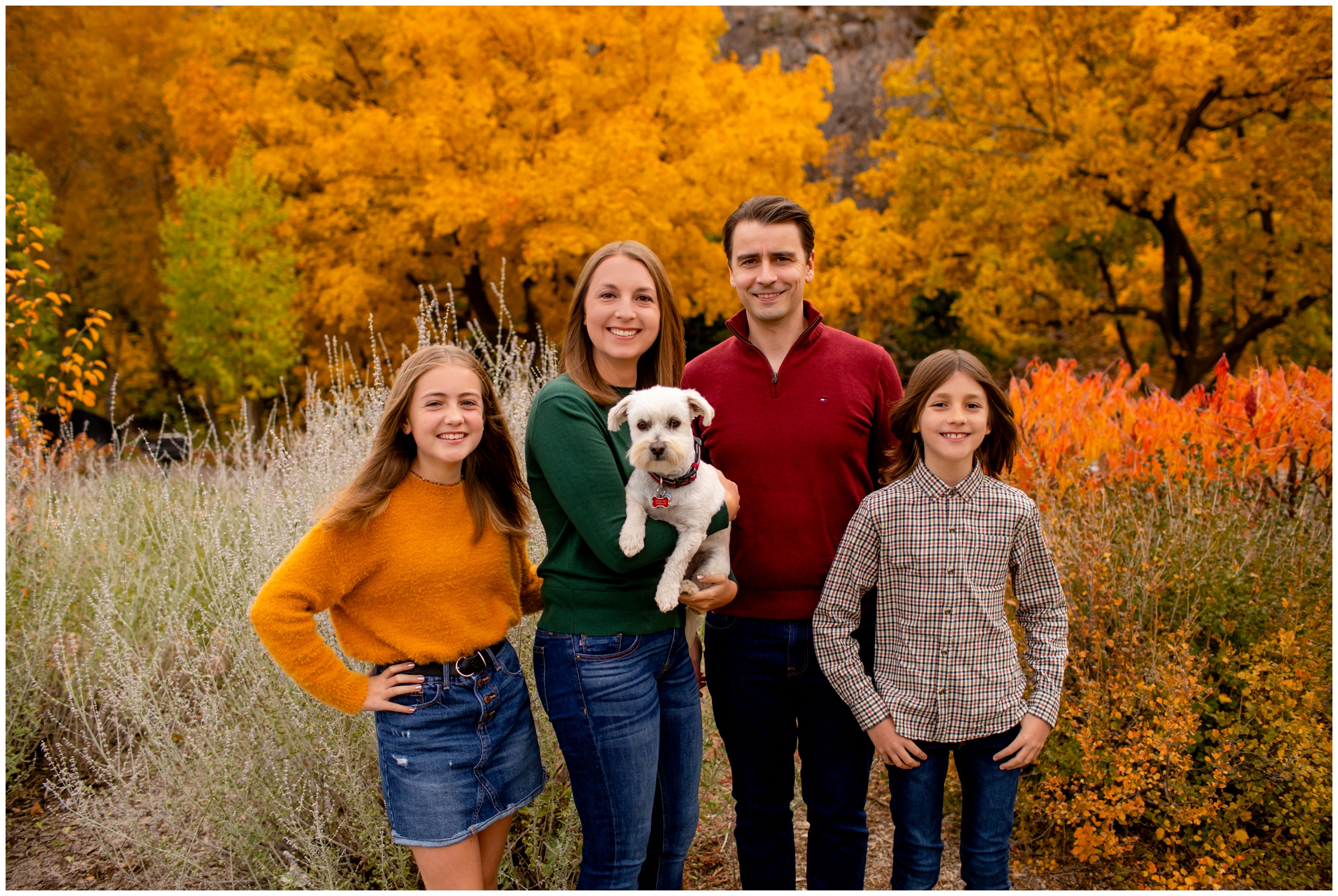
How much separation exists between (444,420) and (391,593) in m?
0.51

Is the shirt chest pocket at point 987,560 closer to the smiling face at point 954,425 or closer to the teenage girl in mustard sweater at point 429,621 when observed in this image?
the smiling face at point 954,425

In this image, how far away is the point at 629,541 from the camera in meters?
2.22

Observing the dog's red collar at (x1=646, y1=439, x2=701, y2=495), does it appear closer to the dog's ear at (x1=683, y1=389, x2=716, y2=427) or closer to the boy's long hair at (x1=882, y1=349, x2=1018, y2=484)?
the dog's ear at (x1=683, y1=389, x2=716, y2=427)

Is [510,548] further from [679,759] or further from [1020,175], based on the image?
[1020,175]

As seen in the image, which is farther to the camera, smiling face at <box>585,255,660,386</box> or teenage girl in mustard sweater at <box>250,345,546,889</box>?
smiling face at <box>585,255,660,386</box>

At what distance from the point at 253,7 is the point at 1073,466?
15881mm

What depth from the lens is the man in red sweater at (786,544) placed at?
2.63 meters

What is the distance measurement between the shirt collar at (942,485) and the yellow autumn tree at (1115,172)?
10.9m

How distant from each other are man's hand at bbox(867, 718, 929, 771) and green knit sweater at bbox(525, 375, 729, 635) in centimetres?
69

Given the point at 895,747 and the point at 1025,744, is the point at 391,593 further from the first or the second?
the point at 1025,744

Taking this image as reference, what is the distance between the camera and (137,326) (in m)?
21.4

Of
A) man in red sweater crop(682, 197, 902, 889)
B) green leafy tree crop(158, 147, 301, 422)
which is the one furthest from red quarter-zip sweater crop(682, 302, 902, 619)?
green leafy tree crop(158, 147, 301, 422)

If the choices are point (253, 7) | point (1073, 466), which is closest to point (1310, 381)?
point (1073, 466)

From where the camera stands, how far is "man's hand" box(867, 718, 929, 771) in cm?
245
